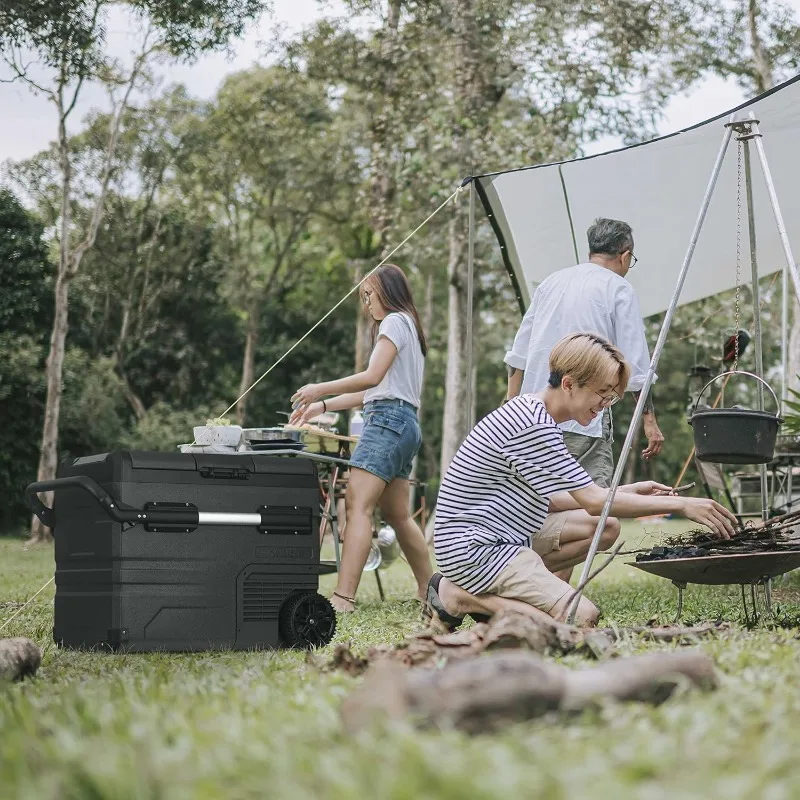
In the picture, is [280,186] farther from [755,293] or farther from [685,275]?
[685,275]

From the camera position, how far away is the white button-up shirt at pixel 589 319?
4812 mm

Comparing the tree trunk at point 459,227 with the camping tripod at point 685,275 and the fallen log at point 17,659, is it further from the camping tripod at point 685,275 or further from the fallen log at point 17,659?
the fallen log at point 17,659

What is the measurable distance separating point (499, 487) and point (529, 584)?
Answer: 0.34 metres

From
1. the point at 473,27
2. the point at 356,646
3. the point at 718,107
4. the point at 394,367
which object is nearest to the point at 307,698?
the point at 356,646

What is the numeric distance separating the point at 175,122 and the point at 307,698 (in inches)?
805

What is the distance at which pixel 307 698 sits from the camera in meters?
2.43

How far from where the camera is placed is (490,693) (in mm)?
1899

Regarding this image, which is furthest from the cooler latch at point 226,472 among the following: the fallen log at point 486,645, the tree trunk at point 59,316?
the tree trunk at point 59,316

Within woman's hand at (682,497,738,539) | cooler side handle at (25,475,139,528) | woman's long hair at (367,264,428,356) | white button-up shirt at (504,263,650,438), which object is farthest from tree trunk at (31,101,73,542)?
woman's hand at (682,497,738,539)

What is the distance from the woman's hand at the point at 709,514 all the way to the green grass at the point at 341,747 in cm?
66

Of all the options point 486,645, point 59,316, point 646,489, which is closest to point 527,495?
point 646,489

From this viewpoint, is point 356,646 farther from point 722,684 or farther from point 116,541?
point 722,684

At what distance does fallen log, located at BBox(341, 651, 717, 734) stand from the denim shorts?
3017mm

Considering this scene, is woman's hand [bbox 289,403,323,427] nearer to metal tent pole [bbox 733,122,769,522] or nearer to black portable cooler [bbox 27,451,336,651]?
black portable cooler [bbox 27,451,336,651]
